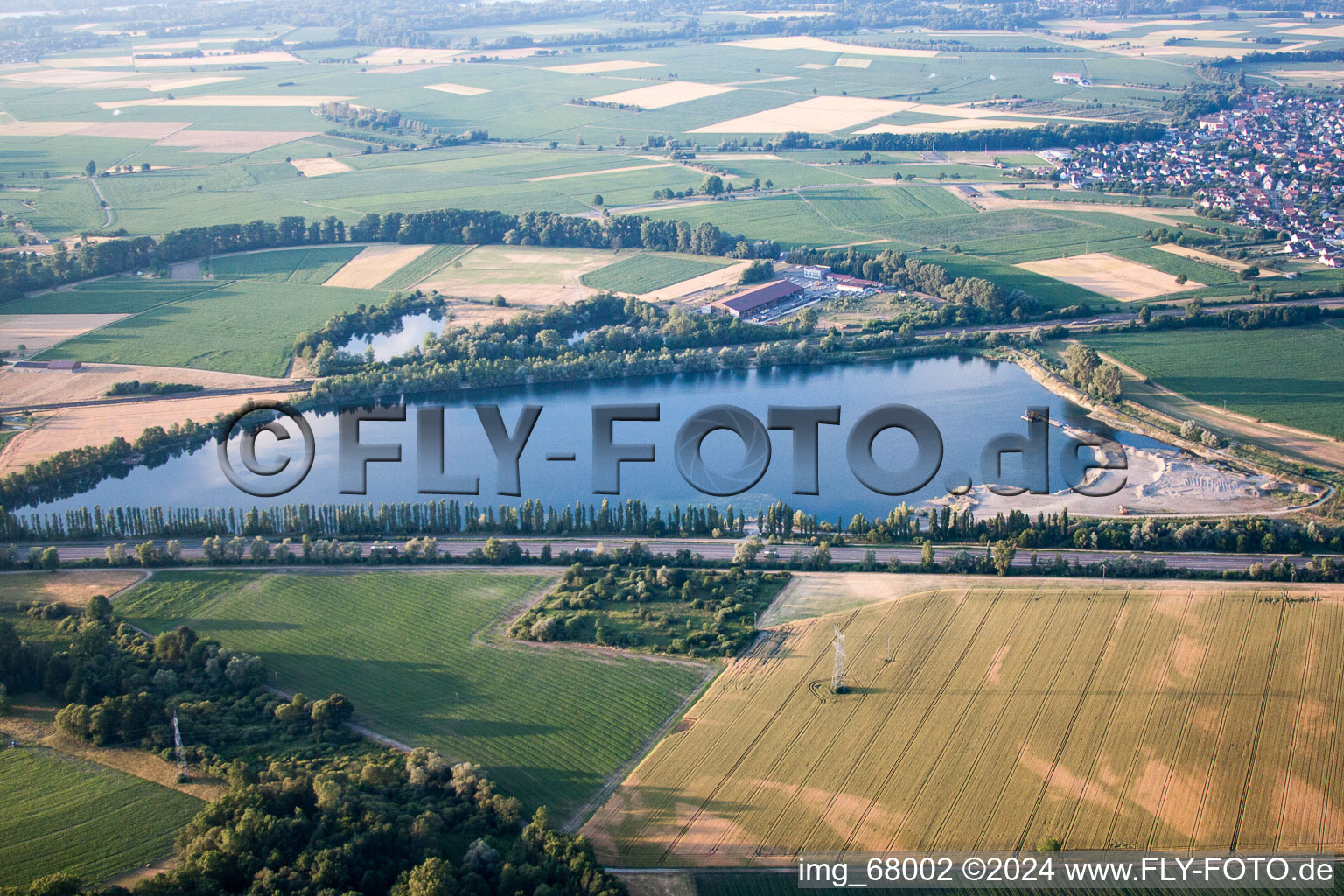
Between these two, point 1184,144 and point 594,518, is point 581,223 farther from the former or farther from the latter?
point 1184,144

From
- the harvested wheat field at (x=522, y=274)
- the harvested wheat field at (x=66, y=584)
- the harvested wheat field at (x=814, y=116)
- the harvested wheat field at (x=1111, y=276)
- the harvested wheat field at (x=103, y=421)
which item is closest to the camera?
the harvested wheat field at (x=66, y=584)

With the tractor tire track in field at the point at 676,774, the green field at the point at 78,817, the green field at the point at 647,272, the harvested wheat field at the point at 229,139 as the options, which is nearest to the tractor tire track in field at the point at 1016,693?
the tractor tire track in field at the point at 676,774

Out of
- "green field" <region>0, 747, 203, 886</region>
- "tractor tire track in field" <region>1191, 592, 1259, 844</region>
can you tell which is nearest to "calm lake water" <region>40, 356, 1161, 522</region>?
"tractor tire track in field" <region>1191, 592, 1259, 844</region>

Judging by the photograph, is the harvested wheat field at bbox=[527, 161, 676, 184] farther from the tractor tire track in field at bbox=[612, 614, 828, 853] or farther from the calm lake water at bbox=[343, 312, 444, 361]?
the tractor tire track in field at bbox=[612, 614, 828, 853]

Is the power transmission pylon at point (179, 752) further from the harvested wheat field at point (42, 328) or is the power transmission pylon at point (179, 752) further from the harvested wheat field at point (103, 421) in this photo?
the harvested wheat field at point (42, 328)

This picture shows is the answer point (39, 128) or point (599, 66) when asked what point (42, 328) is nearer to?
point (39, 128)

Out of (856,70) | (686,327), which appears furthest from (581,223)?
(856,70)
